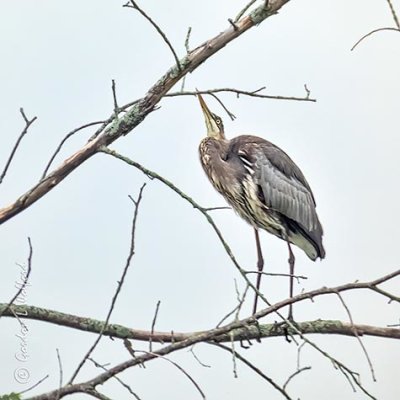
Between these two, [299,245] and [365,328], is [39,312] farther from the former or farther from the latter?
[299,245]

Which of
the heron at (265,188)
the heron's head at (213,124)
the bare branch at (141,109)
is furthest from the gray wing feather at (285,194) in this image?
the bare branch at (141,109)

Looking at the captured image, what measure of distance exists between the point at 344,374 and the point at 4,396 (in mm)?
1119

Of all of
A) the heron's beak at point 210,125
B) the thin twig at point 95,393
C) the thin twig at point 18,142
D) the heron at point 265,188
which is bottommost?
the thin twig at point 95,393

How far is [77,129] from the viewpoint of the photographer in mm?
3746

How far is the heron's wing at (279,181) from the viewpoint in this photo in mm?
6379

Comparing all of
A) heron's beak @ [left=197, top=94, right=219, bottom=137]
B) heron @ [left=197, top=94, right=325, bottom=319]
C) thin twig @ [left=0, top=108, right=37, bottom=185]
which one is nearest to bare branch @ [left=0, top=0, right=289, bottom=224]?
thin twig @ [left=0, top=108, right=37, bottom=185]

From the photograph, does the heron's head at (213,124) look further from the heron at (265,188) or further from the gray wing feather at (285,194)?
the gray wing feather at (285,194)

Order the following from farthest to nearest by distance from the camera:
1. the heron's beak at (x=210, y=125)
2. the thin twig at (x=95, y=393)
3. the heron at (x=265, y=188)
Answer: the heron's beak at (x=210, y=125)
the heron at (x=265, y=188)
the thin twig at (x=95, y=393)

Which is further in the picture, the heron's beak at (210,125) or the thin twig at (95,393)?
the heron's beak at (210,125)

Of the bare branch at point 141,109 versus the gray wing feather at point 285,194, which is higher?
the gray wing feather at point 285,194

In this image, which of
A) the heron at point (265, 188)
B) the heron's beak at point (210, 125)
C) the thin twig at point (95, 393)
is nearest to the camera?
the thin twig at point (95, 393)

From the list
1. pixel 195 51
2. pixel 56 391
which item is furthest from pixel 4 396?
pixel 195 51

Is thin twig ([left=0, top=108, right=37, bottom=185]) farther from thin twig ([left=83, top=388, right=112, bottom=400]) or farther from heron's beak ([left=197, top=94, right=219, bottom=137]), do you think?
heron's beak ([left=197, top=94, right=219, bottom=137])

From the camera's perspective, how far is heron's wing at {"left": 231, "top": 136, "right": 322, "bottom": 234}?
251 inches
